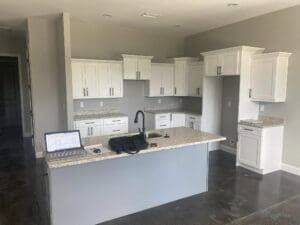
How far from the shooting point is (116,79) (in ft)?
18.6

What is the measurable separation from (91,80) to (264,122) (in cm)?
366

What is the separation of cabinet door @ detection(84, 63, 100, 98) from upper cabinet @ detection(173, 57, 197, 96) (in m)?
2.11

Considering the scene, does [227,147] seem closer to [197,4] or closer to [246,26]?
[246,26]

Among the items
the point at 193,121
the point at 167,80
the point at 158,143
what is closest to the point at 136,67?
the point at 167,80

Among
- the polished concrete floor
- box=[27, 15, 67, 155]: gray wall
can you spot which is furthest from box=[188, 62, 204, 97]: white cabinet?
box=[27, 15, 67, 155]: gray wall

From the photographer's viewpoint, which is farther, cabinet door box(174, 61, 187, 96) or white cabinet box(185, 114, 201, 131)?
cabinet door box(174, 61, 187, 96)

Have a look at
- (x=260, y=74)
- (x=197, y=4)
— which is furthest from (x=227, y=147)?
(x=197, y=4)

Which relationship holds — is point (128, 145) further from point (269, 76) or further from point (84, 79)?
point (269, 76)

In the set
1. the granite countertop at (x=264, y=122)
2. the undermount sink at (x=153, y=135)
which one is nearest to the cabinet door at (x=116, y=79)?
the undermount sink at (x=153, y=135)

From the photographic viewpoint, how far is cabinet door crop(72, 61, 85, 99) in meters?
5.15

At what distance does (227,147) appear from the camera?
5.84 meters

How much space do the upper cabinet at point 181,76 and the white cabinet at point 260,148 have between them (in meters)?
2.05

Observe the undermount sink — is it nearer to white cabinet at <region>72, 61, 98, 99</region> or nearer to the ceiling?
the ceiling

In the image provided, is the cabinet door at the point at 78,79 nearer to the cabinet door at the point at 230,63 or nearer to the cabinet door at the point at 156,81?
the cabinet door at the point at 156,81
